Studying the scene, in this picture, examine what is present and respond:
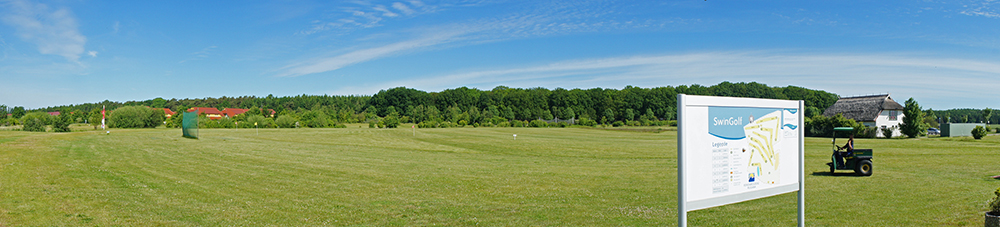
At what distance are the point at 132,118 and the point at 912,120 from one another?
335ft

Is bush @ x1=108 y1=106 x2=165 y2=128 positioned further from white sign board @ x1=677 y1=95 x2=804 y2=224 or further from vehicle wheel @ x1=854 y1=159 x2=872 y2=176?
white sign board @ x1=677 y1=95 x2=804 y2=224

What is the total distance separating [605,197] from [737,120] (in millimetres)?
6560

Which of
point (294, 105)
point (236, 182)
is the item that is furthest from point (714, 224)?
Result: point (294, 105)

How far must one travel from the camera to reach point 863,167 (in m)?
15.8

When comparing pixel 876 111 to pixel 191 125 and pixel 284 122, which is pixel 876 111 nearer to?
pixel 191 125

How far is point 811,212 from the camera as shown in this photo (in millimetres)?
9258

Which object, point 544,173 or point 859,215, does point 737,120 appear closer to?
point 859,215

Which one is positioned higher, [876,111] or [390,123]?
[876,111]

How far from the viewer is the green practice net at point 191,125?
42062 millimetres

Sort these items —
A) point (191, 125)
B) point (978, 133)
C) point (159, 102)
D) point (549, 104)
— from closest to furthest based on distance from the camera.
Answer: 1. point (191, 125)
2. point (978, 133)
3. point (549, 104)
4. point (159, 102)

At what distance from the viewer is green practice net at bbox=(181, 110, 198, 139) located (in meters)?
42.1

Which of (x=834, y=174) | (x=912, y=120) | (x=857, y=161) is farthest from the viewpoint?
(x=912, y=120)

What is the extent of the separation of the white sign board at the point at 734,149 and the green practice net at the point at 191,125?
4535 centimetres

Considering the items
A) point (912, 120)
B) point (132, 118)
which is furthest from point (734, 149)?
point (132, 118)
